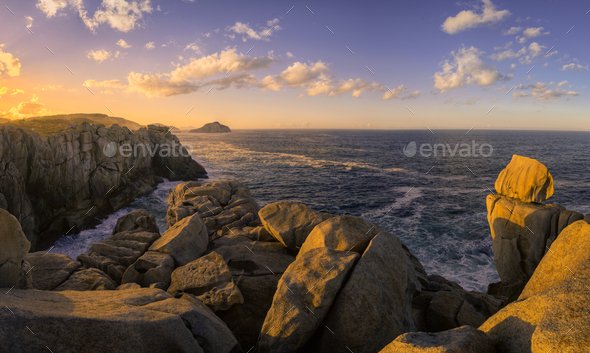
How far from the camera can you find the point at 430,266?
24.9m

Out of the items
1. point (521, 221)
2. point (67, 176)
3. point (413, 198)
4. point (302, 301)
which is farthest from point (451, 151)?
point (302, 301)

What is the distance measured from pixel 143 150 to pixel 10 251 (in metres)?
53.1

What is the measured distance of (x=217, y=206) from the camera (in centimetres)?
2419

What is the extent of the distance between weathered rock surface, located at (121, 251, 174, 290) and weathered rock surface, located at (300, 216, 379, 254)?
232 inches

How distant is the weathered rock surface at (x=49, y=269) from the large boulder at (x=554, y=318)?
14560 mm

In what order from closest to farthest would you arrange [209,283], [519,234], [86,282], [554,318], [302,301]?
[554,318] < [302,301] < [209,283] < [86,282] < [519,234]

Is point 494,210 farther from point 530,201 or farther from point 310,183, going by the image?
point 310,183

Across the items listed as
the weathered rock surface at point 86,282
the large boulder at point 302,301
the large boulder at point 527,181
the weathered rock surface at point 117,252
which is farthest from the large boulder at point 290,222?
the large boulder at point 527,181

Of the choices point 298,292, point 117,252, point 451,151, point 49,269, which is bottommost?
point 117,252

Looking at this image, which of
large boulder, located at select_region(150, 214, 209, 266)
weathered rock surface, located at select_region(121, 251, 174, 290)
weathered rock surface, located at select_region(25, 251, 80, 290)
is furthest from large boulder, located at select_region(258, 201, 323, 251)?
weathered rock surface, located at select_region(25, 251, 80, 290)

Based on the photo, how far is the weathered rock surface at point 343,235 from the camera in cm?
1218

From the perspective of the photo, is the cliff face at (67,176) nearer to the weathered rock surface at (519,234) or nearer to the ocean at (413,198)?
the ocean at (413,198)

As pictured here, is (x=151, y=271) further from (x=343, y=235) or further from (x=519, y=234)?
(x=519, y=234)

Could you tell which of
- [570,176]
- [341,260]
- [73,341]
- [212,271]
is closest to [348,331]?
[341,260]
